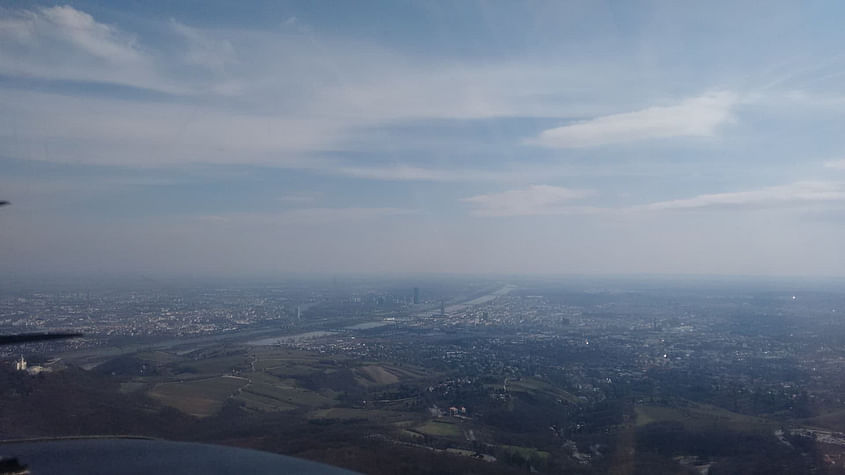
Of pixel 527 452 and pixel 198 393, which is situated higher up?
pixel 198 393

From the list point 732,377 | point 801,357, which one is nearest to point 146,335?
point 732,377

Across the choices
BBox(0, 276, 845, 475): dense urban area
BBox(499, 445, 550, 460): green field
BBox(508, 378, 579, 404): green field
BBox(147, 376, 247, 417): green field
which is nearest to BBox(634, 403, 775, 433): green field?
BBox(0, 276, 845, 475): dense urban area

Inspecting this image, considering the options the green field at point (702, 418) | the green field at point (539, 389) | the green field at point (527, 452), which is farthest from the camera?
the green field at point (539, 389)

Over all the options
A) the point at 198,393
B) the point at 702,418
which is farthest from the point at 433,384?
the point at 702,418

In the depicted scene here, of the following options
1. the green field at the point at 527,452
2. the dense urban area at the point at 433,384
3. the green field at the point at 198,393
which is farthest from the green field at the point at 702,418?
the green field at the point at 198,393

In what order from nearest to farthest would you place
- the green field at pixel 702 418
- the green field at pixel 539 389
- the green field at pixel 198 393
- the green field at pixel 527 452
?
the green field at pixel 527 452 < the green field at pixel 702 418 < the green field at pixel 198 393 < the green field at pixel 539 389

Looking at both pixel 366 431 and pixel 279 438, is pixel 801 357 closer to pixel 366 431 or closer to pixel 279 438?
pixel 366 431

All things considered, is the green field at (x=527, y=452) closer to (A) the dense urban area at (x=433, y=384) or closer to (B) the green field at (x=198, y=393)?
(A) the dense urban area at (x=433, y=384)

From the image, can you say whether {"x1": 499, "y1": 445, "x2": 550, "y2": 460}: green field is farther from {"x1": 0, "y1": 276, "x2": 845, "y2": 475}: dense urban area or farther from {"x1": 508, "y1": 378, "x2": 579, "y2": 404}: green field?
{"x1": 508, "y1": 378, "x2": 579, "y2": 404}: green field

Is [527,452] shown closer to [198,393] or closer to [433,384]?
[433,384]
